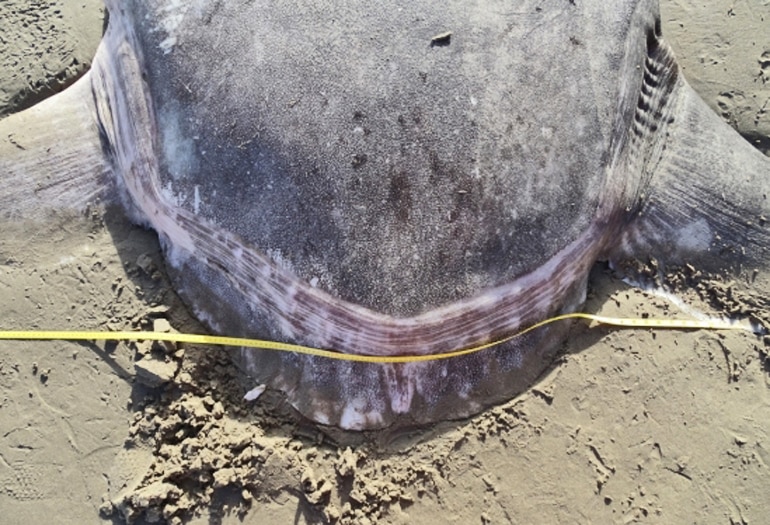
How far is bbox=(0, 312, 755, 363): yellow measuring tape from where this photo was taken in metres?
2.81

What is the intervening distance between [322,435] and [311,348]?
0.44 m

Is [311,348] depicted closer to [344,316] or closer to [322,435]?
[344,316]

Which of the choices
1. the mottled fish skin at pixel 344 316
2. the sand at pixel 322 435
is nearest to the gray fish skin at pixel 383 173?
the mottled fish skin at pixel 344 316

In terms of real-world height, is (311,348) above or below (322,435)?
above

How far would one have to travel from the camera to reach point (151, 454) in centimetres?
279

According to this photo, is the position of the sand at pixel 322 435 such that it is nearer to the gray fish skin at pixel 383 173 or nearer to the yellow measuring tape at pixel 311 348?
the yellow measuring tape at pixel 311 348

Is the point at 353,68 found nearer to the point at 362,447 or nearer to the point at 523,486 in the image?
the point at 362,447

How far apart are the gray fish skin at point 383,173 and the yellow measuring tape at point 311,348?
0.04 m

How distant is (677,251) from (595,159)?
0.81 metres

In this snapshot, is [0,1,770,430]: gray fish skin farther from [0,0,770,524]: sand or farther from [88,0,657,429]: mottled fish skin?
[0,0,770,524]: sand

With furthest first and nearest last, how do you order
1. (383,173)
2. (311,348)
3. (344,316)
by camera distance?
(311,348)
(344,316)
(383,173)

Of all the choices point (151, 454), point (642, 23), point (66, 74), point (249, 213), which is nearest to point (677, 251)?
point (642, 23)

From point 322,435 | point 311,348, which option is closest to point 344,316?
point 311,348

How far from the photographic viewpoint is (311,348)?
2.83 meters
